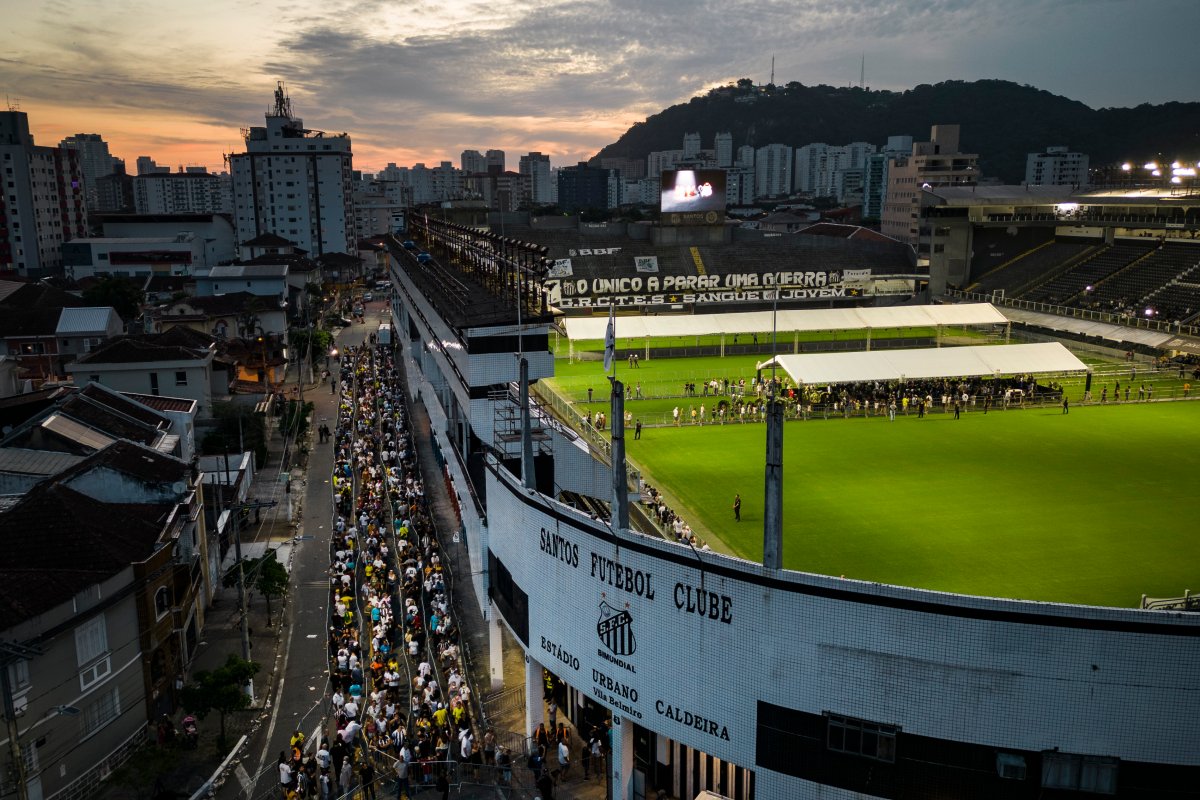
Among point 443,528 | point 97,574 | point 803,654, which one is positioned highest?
point 803,654

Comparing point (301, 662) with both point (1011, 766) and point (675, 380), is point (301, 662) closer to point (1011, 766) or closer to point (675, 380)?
point (1011, 766)

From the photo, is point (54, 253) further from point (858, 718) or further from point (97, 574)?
point (858, 718)

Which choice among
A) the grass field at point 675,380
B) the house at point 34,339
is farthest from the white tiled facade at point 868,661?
the house at point 34,339

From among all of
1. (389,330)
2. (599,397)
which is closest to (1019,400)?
(599,397)

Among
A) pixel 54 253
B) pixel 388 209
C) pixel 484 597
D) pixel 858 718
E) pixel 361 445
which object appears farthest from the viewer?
pixel 388 209

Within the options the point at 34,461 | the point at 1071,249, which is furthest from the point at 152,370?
the point at 1071,249

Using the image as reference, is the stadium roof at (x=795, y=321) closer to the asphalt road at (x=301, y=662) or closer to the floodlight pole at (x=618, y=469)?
the asphalt road at (x=301, y=662)
